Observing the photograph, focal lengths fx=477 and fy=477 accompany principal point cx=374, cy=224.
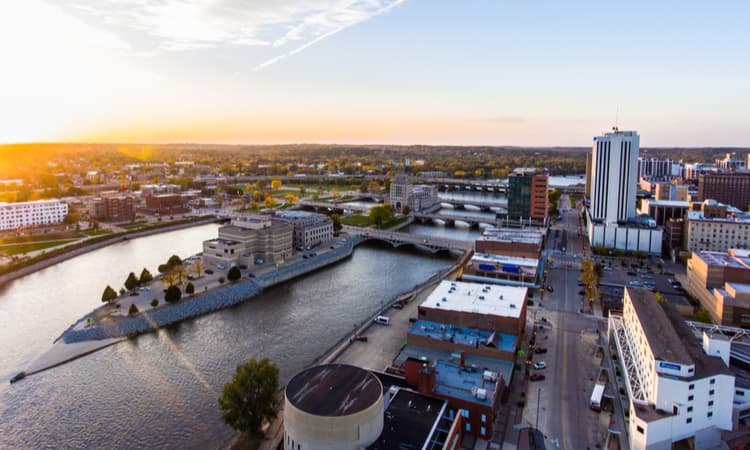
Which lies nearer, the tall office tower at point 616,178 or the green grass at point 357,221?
the tall office tower at point 616,178

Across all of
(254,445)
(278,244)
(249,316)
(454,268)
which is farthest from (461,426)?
(278,244)

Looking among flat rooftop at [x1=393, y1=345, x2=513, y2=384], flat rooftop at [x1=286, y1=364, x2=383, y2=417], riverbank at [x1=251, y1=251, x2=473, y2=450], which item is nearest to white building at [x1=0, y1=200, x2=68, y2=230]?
riverbank at [x1=251, y1=251, x2=473, y2=450]

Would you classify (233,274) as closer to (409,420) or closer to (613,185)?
(409,420)

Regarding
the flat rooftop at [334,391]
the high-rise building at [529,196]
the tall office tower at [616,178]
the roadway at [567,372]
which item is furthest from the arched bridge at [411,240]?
the flat rooftop at [334,391]

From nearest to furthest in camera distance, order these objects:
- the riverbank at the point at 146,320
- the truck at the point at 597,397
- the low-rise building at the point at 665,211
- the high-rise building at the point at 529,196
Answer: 1. the truck at the point at 597,397
2. the riverbank at the point at 146,320
3. the low-rise building at the point at 665,211
4. the high-rise building at the point at 529,196

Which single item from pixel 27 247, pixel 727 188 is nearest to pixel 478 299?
pixel 27 247

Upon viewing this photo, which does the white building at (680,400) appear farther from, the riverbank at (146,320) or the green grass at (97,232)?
the green grass at (97,232)

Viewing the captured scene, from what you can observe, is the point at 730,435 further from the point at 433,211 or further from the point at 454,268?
the point at 433,211

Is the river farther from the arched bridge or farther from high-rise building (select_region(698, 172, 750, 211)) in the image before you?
high-rise building (select_region(698, 172, 750, 211))
